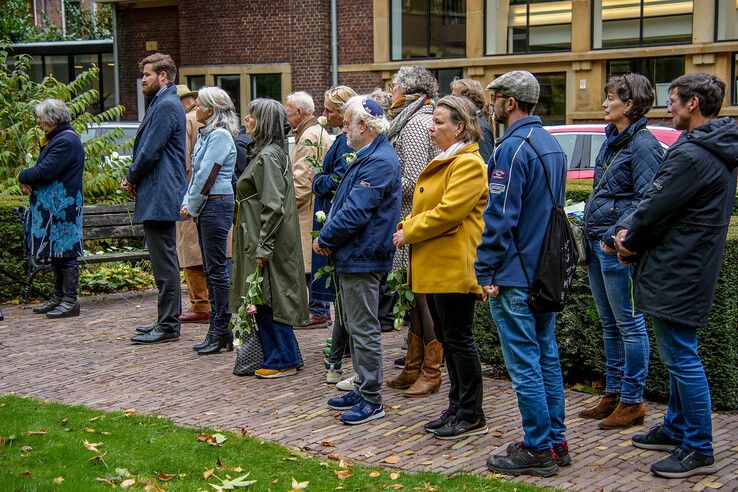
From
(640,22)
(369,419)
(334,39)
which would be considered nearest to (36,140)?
(369,419)

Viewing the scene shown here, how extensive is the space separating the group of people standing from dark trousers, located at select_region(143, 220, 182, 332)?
68 centimetres

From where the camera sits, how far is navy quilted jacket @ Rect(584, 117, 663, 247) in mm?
6093

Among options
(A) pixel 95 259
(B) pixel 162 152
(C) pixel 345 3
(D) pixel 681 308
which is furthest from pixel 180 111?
(C) pixel 345 3

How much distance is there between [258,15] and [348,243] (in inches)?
930

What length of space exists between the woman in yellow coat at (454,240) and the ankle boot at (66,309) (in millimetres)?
5526

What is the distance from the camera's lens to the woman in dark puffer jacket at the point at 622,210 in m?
6.13

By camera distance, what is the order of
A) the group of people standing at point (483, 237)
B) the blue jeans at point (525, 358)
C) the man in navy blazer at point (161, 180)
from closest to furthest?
the group of people standing at point (483, 237) → the blue jeans at point (525, 358) → the man in navy blazer at point (161, 180)

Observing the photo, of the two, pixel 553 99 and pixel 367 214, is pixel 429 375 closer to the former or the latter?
pixel 367 214

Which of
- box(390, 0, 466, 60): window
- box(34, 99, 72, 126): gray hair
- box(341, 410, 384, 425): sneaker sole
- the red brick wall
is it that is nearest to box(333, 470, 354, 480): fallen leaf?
box(341, 410, 384, 425): sneaker sole

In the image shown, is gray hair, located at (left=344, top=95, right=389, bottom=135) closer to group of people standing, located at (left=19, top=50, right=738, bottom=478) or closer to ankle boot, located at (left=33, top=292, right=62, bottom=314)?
group of people standing, located at (left=19, top=50, right=738, bottom=478)

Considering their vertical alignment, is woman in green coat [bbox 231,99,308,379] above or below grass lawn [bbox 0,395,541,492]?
above

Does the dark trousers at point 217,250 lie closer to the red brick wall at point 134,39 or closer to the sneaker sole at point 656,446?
the sneaker sole at point 656,446

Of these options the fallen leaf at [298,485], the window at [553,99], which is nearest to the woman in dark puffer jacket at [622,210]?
the fallen leaf at [298,485]

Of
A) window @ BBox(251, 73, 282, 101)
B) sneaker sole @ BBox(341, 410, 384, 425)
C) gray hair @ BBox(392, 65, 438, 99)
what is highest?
window @ BBox(251, 73, 282, 101)
